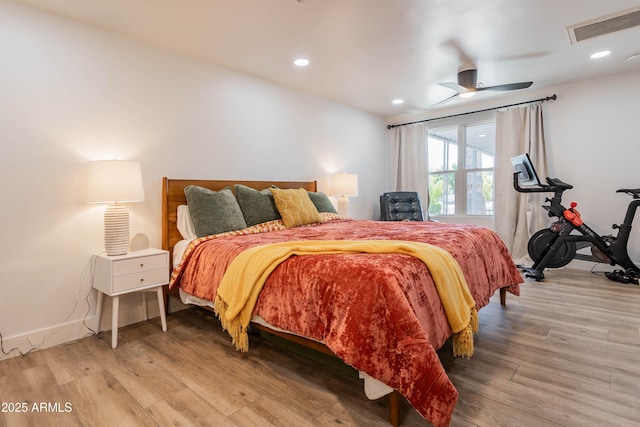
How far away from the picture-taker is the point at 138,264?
2.43 meters

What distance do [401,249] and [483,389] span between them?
0.83 metres

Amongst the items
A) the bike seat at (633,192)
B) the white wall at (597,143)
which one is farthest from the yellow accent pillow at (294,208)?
the bike seat at (633,192)

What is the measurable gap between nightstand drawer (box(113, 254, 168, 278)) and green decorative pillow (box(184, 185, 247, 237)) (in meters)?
0.36

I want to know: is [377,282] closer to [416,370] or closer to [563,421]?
[416,370]

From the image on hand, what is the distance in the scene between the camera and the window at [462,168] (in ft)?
16.8

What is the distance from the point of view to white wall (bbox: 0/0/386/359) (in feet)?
7.42

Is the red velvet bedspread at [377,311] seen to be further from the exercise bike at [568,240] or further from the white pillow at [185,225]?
the exercise bike at [568,240]

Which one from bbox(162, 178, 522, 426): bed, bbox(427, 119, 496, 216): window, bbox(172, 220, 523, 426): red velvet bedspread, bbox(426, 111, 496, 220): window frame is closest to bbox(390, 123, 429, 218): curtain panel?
bbox(427, 119, 496, 216): window

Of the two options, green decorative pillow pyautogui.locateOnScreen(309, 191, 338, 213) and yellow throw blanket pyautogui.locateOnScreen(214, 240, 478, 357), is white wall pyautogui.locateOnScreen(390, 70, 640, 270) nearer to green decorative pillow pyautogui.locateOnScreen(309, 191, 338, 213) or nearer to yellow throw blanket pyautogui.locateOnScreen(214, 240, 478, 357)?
green decorative pillow pyautogui.locateOnScreen(309, 191, 338, 213)

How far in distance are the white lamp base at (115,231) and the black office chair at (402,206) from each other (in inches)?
144

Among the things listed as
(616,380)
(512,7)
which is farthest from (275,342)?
(512,7)

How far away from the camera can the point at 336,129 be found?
4957 mm

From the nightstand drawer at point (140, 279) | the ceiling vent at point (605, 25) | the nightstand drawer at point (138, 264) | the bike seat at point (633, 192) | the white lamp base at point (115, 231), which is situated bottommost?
the nightstand drawer at point (140, 279)

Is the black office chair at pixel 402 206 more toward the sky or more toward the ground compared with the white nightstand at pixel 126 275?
more toward the sky
